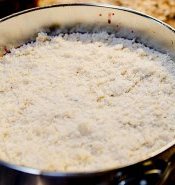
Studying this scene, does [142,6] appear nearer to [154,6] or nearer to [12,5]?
[154,6]

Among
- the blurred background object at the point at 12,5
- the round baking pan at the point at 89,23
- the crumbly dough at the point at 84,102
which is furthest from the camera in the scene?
the blurred background object at the point at 12,5

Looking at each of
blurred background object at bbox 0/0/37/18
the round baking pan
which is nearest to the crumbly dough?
the round baking pan

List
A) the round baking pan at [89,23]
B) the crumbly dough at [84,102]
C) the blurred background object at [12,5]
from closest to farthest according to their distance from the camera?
the crumbly dough at [84,102]
the round baking pan at [89,23]
the blurred background object at [12,5]

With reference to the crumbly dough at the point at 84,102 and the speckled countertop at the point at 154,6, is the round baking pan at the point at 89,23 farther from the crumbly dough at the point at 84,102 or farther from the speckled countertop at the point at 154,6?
the speckled countertop at the point at 154,6

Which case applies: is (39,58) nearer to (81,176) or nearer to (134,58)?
(134,58)

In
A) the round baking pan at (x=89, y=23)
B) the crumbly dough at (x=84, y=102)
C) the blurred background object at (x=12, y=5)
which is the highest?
the blurred background object at (x=12, y=5)

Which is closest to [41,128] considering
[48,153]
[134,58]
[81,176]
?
[48,153]

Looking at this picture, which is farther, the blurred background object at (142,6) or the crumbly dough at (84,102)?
the blurred background object at (142,6)

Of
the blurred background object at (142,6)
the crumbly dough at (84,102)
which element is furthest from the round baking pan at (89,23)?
the blurred background object at (142,6)
